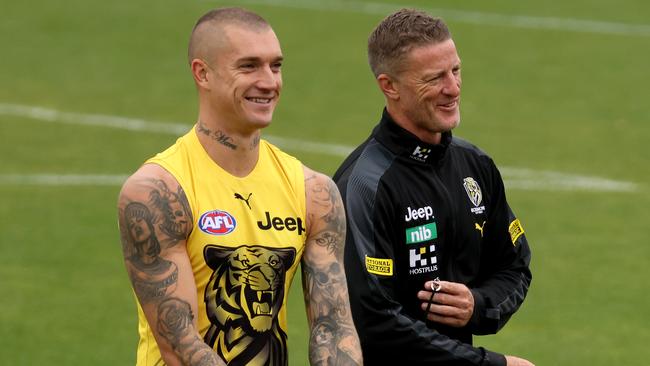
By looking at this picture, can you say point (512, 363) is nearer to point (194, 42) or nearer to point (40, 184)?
point (194, 42)

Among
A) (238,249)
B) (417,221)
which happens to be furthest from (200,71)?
(417,221)

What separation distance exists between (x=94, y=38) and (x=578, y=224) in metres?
9.86

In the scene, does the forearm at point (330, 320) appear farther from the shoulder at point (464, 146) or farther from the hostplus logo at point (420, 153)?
the shoulder at point (464, 146)

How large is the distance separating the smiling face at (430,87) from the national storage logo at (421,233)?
455 millimetres

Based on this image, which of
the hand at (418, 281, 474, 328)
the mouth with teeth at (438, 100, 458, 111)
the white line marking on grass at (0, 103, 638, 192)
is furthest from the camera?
the white line marking on grass at (0, 103, 638, 192)

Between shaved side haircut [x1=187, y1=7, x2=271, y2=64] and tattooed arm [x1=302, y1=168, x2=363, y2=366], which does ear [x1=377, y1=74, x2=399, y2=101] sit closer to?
tattooed arm [x1=302, y1=168, x2=363, y2=366]

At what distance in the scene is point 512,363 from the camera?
728 centimetres

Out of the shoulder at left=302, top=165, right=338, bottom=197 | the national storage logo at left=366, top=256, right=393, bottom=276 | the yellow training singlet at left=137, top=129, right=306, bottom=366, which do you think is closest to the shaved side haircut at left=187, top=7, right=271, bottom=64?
the yellow training singlet at left=137, top=129, right=306, bottom=366

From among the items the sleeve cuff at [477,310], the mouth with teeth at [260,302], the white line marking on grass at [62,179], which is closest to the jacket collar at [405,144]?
the sleeve cuff at [477,310]

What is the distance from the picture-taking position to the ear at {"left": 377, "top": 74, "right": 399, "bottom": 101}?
7.28m

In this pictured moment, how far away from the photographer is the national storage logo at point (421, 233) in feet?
23.5

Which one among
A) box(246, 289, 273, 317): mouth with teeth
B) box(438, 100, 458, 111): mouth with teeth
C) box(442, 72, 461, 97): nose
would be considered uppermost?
box(442, 72, 461, 97): nose

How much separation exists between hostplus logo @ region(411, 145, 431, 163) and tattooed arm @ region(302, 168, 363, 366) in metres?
0.98

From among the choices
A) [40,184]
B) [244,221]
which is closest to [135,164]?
[40,184]
